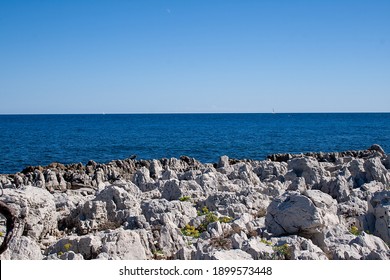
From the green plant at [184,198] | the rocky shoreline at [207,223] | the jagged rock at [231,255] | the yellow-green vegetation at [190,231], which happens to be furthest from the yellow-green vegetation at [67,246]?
the green plant at [184,198]

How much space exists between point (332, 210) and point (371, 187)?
6625mm

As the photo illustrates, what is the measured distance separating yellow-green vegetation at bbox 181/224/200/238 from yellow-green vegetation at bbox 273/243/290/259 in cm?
319

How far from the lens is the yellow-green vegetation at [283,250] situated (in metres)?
11.2

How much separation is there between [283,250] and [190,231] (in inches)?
148

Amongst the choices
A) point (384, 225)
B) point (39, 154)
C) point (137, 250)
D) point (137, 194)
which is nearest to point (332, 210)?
point (384, 225)

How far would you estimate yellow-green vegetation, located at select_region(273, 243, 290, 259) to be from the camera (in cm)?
1121

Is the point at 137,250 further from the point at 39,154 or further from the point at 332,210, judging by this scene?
the point at 39,154

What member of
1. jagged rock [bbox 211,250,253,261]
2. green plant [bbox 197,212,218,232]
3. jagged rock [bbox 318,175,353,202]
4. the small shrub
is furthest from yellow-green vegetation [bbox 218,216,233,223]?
jagged rock [bbox 318,175,353,202]

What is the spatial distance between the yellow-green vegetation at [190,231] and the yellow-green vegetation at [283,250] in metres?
3.19

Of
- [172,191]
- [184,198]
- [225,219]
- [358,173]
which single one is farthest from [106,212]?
[358,173]

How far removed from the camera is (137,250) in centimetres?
1181

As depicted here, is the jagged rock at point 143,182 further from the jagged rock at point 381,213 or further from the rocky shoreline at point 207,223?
the jagged rock at point 381,213

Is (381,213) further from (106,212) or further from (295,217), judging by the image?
(106,212)
